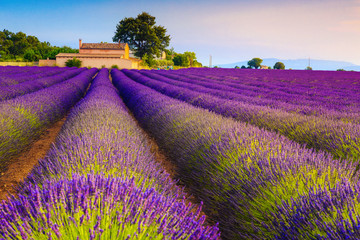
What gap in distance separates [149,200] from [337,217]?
95cm

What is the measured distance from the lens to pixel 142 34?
54.4 m

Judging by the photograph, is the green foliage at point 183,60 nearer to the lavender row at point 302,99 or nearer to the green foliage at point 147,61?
the green foliage at point 147,61

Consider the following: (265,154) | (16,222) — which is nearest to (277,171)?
(265,154)

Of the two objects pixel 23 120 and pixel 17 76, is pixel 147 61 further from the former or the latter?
pixel 23 120

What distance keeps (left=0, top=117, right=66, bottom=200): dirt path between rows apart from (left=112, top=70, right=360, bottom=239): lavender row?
2.02m

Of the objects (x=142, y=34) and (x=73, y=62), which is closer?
(x=73, y=62)

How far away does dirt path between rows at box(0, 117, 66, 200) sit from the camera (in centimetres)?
330

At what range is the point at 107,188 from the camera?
133 cm

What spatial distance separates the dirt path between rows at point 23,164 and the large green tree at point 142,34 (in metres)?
50.8

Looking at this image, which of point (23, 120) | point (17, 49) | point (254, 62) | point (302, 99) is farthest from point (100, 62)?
point (254, 62)

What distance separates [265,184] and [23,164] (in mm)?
3848

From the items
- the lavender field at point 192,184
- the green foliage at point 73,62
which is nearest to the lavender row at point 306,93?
the lavender field at point 192,184

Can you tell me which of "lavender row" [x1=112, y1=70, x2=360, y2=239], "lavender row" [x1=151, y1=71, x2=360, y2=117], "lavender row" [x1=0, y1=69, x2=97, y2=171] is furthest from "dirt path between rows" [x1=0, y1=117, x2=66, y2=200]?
"lavender row" [x1=151, y1=71, x2=360, y2=117]

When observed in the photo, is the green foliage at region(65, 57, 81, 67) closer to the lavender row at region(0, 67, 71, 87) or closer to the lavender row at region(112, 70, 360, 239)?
the lavender row at region(0, 67, 71, 87)
